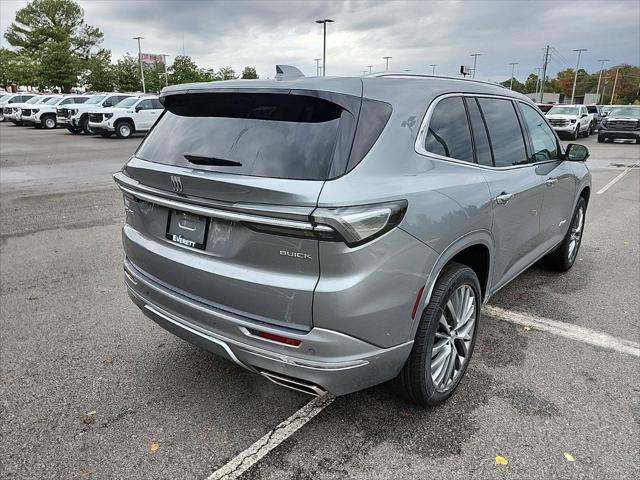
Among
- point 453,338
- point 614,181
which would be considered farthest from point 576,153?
point 614,181

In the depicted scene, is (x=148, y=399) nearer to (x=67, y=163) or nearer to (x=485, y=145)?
(x=485, y=145)

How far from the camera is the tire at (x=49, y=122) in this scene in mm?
30127

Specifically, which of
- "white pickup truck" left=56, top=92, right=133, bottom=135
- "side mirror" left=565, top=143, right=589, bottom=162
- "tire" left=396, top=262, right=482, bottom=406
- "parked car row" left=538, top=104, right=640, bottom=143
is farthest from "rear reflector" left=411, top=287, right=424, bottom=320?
"white pickup truck" left=56, top=92, right=133, bottom=135

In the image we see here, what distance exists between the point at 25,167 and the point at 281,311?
45.5ft

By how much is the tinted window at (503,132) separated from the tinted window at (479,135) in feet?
0.27

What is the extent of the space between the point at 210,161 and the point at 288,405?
4.96 ft

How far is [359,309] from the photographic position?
86.2 inches

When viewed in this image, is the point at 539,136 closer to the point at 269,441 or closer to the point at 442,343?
the point at 442,343

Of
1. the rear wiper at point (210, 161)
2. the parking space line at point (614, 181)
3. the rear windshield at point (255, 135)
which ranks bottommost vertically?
the parking space line at point (614, 181)

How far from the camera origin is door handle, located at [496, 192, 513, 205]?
3160mm

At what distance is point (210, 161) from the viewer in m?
2.48

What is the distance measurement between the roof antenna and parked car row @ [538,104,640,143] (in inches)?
963

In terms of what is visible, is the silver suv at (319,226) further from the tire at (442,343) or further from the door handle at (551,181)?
the door handle at (551,181)

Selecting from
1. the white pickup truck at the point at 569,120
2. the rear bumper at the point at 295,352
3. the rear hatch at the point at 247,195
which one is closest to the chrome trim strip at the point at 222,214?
the rear hatch at the point at 247,195
